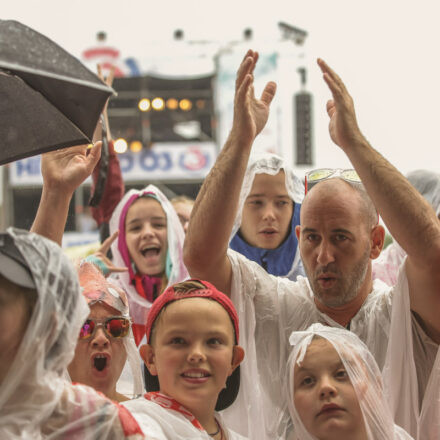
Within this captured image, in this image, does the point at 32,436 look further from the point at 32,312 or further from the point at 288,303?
the point at 288,303

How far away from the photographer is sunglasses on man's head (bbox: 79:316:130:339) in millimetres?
2428

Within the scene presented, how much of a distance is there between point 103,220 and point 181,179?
11.5 m

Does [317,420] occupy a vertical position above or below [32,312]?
below

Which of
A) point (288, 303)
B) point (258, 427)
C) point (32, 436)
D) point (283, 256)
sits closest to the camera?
point (32, 436)

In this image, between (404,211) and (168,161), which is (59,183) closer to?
(404,211)

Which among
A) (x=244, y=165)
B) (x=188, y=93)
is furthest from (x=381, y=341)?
(x=188, y=93)

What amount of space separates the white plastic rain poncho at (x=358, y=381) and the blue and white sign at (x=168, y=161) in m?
13.1

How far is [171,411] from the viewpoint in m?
1.88

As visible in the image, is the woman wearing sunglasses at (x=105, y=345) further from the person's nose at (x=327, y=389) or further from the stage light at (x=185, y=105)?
the stage light at (x=185, y=105)

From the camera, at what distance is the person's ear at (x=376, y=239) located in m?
2.65

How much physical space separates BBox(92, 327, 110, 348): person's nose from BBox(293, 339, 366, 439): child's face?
68 centimetres

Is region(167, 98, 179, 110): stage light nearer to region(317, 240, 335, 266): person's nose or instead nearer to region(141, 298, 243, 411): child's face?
region(317, 240, 335, 266): person's nose

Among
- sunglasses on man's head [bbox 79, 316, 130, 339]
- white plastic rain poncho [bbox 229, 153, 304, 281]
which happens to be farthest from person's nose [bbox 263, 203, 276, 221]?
sunglasses on man's head [bbox 79, 316, 130, 339]

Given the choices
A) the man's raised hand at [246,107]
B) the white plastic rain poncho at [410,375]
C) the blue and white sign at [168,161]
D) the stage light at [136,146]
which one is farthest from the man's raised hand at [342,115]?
the blue and white sign at [168,161]
